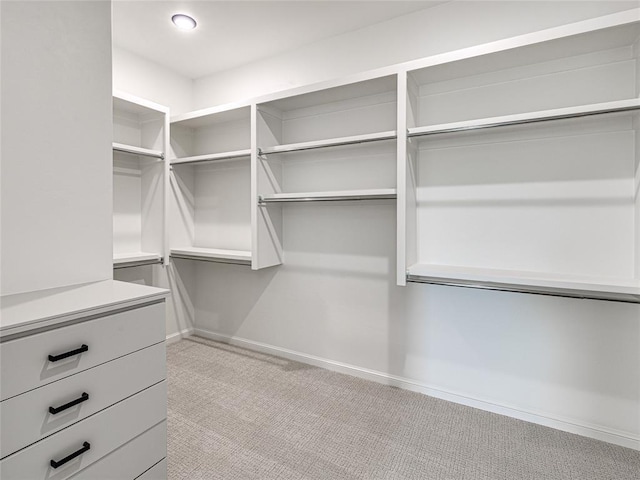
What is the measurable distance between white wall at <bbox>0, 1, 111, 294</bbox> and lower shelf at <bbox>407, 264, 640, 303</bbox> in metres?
1.74

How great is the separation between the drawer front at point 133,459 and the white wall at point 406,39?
2.62 meters

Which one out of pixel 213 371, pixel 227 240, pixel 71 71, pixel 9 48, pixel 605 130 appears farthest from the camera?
pixel 227 240

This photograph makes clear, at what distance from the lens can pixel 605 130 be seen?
1930 mm

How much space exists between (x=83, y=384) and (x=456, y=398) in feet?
7.12

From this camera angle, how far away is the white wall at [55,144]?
133cm

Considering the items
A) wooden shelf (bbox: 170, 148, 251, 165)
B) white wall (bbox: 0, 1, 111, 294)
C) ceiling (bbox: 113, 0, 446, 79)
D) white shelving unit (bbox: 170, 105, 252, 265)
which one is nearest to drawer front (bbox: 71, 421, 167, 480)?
white wall (bbox: 0, 1, 111, 294)

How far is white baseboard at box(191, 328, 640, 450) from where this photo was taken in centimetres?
198

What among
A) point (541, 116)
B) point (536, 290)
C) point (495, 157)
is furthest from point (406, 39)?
point (536, 290)

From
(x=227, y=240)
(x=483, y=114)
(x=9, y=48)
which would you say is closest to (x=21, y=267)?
(x=9, y=48)

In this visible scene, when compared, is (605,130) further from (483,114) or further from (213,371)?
(213,371)

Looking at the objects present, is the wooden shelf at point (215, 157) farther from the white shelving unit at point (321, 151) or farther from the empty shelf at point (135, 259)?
the empty shelf at point (135, 259)

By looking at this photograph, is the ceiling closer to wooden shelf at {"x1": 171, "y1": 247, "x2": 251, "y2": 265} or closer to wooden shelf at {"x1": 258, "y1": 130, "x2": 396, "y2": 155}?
wooden shelf at {"x1": 258, "y1": 130, "x2": 396, "y2": 155}

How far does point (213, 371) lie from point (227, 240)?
1.18 metres

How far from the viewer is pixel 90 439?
1.22 m
